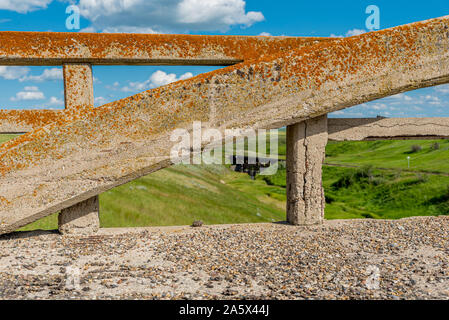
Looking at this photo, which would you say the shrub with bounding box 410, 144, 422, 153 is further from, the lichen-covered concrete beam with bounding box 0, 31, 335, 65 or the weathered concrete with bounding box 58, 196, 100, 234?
the weathered concrete with bounding box 58, 196, 100, 234

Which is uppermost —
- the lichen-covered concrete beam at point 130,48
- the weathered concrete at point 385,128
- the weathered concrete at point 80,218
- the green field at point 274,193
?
the lichen-covered concrete beam at point 130,48

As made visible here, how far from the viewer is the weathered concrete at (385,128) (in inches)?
274

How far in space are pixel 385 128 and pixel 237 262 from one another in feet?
13.6

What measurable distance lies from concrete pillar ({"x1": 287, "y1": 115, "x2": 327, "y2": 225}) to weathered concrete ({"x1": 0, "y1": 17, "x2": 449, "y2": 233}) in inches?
24.2

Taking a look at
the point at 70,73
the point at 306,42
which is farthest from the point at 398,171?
the point at 70,73

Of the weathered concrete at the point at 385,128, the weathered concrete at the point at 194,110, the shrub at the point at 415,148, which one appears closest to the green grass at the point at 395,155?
the shrub at the point at 415,148

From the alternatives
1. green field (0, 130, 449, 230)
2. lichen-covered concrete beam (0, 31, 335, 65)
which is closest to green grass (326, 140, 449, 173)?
green field (0, 130, 449, 230)

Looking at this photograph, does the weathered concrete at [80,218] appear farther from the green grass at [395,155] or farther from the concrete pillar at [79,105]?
the green grass at [395,155]

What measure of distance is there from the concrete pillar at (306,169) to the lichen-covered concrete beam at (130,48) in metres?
1.62

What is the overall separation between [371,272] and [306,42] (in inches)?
170

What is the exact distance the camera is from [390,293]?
412 cm

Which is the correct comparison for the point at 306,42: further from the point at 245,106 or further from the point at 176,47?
the point at 176,47

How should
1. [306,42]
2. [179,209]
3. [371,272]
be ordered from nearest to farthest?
1. [371,272]
2. [306,42]
3. [179,209]

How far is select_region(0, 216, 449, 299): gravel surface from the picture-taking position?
430 cm
